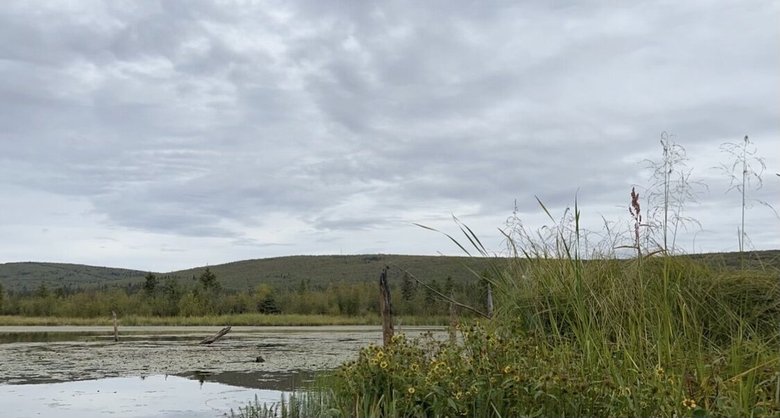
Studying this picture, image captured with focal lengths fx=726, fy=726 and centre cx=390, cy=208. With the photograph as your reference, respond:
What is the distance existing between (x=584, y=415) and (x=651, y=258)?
234 centimetres

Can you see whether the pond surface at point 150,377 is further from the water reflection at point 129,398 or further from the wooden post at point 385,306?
the wooden post at point 385,306

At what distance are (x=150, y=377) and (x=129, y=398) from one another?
3214mm

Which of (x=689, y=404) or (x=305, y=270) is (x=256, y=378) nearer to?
(x=689, y=404)

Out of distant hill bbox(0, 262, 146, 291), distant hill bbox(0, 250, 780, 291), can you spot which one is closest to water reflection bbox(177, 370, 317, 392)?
distant hill bbox(0, 250, 780, 291)

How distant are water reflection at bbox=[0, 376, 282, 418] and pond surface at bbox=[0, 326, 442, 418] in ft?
0.05

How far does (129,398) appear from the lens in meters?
11.9

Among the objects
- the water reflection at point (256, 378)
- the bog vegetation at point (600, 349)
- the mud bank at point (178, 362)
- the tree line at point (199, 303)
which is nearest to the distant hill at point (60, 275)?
the tree line at point (199, 303)

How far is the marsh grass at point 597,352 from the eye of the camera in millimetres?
3986

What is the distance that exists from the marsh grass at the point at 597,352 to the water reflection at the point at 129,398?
5.19 metres

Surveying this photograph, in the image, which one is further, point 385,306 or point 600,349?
point 385,306

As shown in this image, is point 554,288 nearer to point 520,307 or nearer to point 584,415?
point 520,307

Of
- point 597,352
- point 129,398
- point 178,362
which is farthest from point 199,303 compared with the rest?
point 597,352

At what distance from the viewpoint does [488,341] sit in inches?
182

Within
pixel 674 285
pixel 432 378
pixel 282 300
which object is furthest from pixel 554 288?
pixel 282 300
